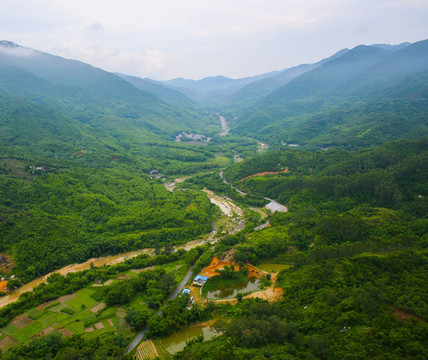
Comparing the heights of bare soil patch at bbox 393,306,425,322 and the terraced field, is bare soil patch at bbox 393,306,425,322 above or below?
above

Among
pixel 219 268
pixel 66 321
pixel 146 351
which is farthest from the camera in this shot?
pixel 219 268

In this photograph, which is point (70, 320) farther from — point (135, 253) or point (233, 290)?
point (233, 290)

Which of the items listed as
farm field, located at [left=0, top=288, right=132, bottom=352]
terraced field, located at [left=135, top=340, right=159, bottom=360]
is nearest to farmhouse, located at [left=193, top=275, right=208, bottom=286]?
farm field, located at [left=0, top=288, right=132, bottom=352]

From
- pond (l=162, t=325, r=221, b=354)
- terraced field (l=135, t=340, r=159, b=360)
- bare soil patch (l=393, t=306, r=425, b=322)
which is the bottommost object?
pond (l=162, t=325, r=221, b=354)

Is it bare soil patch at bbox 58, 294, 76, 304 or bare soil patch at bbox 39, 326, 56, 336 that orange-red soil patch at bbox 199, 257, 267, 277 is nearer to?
bare soil patch at bbox 58, 294, 76, 304

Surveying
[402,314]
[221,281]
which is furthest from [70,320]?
[402,314]

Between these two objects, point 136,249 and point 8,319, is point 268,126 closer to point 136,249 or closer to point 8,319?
point 136,249

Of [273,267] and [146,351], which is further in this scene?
[273,267]

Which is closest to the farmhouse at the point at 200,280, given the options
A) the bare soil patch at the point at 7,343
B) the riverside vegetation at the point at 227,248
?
the riverside vegetation at the point at 227,248
